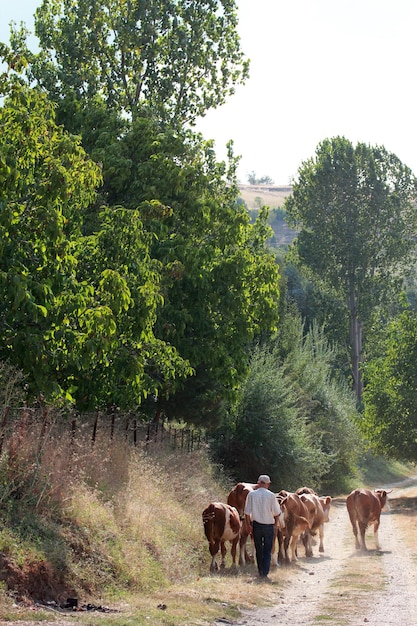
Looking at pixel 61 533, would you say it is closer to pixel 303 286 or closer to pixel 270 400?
pixel 270 400

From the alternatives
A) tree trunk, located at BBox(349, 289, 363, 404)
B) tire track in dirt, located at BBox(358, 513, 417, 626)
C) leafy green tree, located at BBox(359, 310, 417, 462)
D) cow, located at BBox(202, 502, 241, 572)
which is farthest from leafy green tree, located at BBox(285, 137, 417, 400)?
cow, located at BBox(202, 502, 241, 572)

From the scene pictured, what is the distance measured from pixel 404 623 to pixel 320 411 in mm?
32900

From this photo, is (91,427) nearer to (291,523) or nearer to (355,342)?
(291,523)

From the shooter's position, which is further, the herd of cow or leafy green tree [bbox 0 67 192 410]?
the herd of cow

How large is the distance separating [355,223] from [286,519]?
4306 centimetres

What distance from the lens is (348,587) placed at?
1442 centimetres

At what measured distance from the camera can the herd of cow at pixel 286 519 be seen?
52.7ft

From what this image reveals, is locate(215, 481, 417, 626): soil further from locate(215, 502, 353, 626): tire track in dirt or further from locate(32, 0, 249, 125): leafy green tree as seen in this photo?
locate(32, 0, 249, 125): leafy green tree

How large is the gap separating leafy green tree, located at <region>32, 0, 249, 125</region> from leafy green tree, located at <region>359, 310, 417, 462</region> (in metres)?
15.0

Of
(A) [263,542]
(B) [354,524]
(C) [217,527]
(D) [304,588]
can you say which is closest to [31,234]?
(C) [217,527]

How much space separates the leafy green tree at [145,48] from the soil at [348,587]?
1974cm

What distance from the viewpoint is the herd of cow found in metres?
16.1

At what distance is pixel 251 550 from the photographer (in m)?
18.8

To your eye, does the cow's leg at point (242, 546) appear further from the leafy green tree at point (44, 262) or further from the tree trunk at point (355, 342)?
the tree trunk at point (355, 342)
